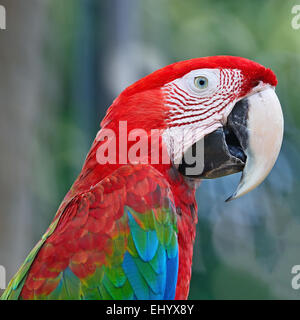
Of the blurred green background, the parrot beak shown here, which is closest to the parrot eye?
the parrot beak

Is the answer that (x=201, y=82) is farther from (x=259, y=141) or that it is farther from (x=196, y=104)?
(x=259, y=141)

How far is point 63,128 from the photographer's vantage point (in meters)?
2.26

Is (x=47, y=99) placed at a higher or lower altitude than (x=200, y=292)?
higher

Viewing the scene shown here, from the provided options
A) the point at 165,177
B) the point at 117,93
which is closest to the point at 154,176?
the point at 165,177

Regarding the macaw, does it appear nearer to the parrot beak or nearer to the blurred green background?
the parrot beak

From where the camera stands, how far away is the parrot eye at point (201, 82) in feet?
3.34

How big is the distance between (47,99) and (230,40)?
1182 millimetres

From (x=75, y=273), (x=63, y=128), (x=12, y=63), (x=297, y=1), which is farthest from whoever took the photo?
(x=297, y=1)

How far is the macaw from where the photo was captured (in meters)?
0.84

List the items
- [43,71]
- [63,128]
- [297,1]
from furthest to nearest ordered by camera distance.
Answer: [297,1]
[63,128]
[43,71]

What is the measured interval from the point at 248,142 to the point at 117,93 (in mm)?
1037

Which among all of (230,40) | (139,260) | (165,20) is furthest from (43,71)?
(139,260)
